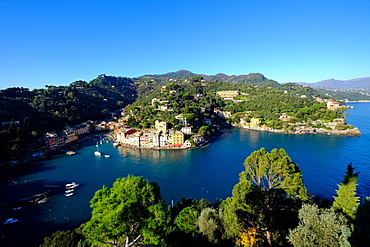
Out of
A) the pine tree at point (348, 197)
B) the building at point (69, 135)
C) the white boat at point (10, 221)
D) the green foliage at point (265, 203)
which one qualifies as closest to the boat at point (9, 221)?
the white boat at point (10, 221)

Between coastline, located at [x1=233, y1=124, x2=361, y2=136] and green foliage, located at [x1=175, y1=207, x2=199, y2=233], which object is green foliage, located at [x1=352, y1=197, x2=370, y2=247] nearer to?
green foliage, located at [x1=175, y1=207, x2=199, y2=233]

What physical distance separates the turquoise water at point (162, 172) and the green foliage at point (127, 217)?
10.4m

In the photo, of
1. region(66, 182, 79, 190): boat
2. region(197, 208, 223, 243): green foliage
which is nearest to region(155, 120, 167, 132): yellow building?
region(66, 182, 79, 190): boat

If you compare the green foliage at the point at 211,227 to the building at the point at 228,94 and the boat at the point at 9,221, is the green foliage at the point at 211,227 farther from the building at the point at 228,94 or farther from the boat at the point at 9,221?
the building at the point at 228,94

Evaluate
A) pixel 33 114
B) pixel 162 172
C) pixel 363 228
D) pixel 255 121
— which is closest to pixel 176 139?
pixel 162 172

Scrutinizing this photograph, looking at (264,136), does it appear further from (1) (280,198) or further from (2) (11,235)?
(2) (11,235)

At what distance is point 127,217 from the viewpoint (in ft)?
14.6

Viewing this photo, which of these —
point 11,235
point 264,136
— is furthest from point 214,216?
point 264,136

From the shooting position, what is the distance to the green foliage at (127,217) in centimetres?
429

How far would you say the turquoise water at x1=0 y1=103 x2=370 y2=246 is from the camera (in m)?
13.6

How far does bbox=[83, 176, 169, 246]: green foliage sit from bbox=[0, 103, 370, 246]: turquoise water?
10.4 meters

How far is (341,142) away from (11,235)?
41.8 meters

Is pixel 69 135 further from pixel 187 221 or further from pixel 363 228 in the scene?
pixel 363 228

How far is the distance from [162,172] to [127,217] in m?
16.7
